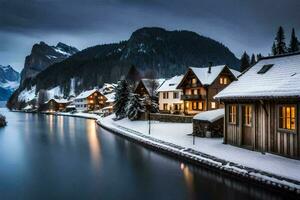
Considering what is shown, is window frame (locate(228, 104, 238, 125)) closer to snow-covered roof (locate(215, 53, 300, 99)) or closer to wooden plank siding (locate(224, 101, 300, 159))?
wooden plank siding (locate(224, 101, 300, 159))

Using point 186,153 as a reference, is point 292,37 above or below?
above

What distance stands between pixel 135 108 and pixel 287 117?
4208 centimetres

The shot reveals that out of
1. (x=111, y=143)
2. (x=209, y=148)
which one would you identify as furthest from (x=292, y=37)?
(x=209, y=148)

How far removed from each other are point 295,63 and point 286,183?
1102 cm

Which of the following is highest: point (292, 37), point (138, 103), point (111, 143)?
point (292, 37)

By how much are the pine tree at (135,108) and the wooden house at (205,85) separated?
31.7 ft

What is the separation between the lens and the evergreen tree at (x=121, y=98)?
70.2 m

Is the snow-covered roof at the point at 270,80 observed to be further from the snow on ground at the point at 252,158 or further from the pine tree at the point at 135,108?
the pine tree at the point at 135,108

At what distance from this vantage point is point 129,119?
208 feet

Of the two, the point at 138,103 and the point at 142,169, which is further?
the point at 138,103

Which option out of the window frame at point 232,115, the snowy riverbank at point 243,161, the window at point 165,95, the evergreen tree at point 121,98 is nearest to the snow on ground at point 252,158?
the snowy riverbank at point 243,161

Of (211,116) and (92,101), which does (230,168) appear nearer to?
(211,116)

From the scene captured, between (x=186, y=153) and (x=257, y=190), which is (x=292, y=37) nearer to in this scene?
(x=186, y=153)

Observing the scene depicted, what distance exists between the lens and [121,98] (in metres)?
70.6
